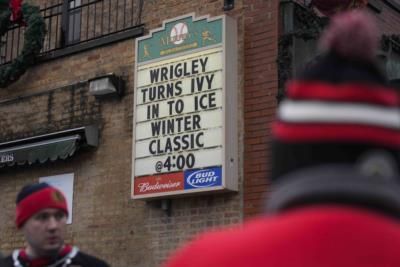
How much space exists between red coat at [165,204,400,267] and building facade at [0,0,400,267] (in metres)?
6.90

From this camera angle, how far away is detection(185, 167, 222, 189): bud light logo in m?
8.69

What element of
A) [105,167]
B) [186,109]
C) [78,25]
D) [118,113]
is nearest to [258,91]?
[186,109]

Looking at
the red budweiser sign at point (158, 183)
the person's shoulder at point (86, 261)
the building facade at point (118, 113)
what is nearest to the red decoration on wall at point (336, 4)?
the building facade at point (118, 113)

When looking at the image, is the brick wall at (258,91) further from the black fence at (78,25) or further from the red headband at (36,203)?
the red headband at (36,203)

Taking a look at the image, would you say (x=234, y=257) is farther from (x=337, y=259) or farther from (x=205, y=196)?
(x=205, y=196)

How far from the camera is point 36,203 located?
400cm

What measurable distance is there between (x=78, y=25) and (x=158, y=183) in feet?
11.2

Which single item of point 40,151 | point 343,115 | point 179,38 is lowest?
point 343,115

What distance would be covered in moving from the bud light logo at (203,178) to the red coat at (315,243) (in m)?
7.27

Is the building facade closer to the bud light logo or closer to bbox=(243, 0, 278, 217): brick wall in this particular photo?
bbox=(243, 0, 278, 217): brick wall

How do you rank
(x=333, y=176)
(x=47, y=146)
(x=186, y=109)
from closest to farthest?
(x=333, y=176) < (x=186, y=109) < (x=47, y=146)

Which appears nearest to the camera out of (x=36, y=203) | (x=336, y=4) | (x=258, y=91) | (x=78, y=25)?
(x=36, y=203)

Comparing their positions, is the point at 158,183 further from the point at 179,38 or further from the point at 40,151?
the point at 40,151

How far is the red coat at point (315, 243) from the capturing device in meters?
1.31
